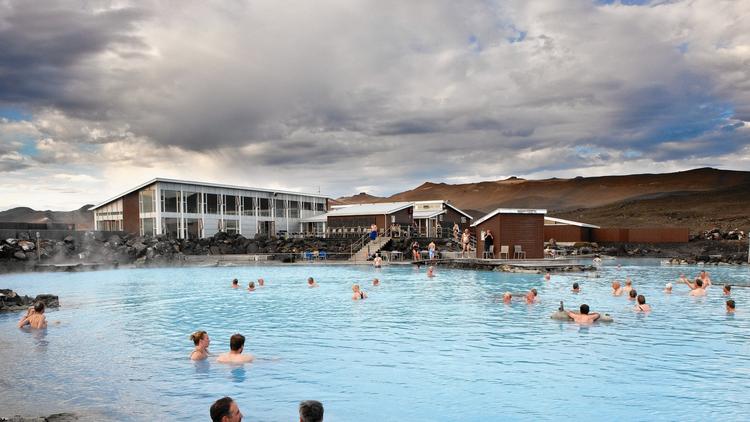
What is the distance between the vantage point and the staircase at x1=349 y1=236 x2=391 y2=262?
41.6m

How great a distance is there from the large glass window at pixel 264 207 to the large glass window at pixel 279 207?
80cm

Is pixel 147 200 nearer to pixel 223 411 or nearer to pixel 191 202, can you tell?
pixel 191 202

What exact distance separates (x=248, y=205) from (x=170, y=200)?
878 centimetres

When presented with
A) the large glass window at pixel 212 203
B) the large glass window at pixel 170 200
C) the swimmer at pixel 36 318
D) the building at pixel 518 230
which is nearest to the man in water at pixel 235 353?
the swimmer at pixel 36 318

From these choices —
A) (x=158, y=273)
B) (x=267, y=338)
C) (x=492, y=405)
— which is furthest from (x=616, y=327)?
(x=158, y=273)

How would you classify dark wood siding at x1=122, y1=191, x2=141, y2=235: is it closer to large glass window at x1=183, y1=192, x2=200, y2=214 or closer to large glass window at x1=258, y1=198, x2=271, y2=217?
large glass window at x1=183, y1=192, x2=200, y2=214

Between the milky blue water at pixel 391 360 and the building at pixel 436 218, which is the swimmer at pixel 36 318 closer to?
the milky blue water at pixel 391 360

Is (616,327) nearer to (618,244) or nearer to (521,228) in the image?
(521,228)

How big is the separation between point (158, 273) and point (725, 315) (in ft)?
96.2

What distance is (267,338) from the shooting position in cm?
1323

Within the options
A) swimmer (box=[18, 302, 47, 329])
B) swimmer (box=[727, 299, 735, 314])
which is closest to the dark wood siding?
swimmer (box=[18, 302, 47, 329])

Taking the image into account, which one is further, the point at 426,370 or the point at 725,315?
the point at 725,315

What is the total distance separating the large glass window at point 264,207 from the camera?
5597 cm

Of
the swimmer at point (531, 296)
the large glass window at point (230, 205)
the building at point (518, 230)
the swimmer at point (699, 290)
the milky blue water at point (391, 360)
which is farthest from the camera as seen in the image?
the large glass window at point (230, 205)
